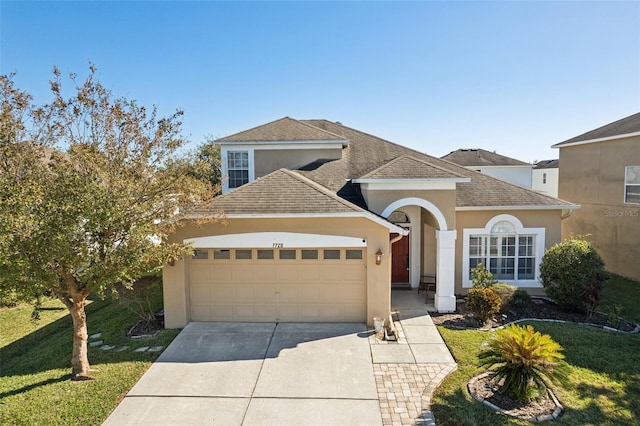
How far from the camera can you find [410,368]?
28.2 ft

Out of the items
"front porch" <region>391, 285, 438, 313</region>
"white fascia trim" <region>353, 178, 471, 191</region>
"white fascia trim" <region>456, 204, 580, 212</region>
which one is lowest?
"front porch" <region>391, 285, 438, 313</region>

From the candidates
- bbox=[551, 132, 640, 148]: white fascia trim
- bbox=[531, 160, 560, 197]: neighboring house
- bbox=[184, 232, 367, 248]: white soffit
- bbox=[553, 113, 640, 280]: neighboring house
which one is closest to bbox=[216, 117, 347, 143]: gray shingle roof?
bbox=[184, 232, 367, 248]: white soffit

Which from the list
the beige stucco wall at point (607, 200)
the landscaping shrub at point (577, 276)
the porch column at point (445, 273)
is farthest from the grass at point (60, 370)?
the beige stucco wall at point (607, 200)

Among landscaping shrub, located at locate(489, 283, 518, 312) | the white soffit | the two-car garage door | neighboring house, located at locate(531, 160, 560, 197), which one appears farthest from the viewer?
neighboring house, located at locate(531, 160, 560, 197)

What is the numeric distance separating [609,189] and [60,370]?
22.6 metres

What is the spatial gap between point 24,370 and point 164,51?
1173cm

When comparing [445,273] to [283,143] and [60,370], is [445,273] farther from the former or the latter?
[60,370]

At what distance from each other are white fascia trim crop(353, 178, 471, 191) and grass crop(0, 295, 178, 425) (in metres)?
7.75

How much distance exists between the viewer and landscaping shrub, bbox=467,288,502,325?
10.9m

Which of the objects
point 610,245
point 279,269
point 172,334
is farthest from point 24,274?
point 610,245

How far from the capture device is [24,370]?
8.98 metres

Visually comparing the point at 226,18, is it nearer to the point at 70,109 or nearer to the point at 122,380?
the point at 70,109

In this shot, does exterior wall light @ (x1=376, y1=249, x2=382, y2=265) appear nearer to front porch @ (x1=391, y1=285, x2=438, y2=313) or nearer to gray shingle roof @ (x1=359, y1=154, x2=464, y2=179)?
front porch @ (x1=391, y1=285, x2=438, y2=313)

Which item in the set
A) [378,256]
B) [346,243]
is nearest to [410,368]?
[378,256]
